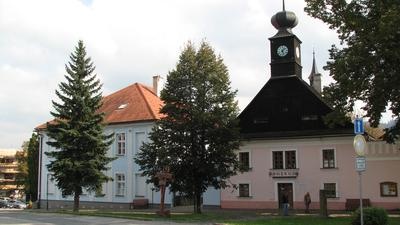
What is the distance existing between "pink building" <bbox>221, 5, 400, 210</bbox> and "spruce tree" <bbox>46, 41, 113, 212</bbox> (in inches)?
432

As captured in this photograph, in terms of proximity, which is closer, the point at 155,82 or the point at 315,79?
the point at 155,82

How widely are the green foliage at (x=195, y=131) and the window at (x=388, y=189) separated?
35.6ft

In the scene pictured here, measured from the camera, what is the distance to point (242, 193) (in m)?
41.6

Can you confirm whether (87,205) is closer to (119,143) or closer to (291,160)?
(119,143)

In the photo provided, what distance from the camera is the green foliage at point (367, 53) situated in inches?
947

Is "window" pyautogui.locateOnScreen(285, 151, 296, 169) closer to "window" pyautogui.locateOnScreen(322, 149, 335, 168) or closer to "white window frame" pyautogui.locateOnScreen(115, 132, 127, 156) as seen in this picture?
"window" pyautogui.locateOnScreen(322, 149, 335, 168)

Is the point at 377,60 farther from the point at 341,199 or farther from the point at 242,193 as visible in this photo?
the point at 242,193

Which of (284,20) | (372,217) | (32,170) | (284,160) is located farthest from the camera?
(32,170)

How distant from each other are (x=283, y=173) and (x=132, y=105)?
1589 centimetres

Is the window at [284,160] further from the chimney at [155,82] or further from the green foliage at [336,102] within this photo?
the chimney at [155,82]

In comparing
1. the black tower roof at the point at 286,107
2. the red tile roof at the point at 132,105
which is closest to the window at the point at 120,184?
the red tile roof at the point at 132,105

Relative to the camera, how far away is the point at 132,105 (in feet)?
159

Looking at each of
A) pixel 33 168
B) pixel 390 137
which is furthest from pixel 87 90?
pixel 33 168

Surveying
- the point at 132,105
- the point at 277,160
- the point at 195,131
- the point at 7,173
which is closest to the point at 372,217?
the point at 195,131
